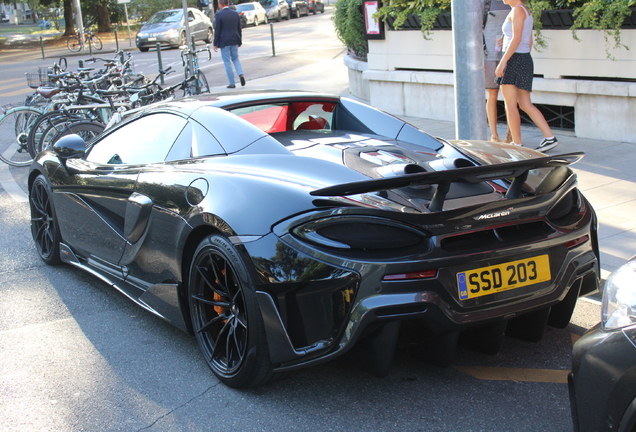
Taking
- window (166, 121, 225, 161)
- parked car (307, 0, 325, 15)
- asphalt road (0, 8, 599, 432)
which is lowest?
asphalt road (0, 8, 599, 432)

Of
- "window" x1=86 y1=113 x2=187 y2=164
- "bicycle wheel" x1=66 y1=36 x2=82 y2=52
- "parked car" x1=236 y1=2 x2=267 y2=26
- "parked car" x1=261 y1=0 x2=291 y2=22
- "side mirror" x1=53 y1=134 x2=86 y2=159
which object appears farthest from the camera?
"parked car" x1=261 y1=0 x2=291 y2=22

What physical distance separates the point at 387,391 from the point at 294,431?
1.64 ft

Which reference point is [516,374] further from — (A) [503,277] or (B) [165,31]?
(B) [165,31]

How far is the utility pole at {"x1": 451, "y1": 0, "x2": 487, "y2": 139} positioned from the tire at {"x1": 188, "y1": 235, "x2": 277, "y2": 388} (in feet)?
10.0

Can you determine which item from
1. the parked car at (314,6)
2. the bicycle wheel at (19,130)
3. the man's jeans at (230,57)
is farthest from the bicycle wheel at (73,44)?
the bicycle wheel at (19,130)

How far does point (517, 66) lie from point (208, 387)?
528 centimetres

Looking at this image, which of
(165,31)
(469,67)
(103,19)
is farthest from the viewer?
(103,19)

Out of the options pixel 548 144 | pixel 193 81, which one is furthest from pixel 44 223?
pixel 193 81

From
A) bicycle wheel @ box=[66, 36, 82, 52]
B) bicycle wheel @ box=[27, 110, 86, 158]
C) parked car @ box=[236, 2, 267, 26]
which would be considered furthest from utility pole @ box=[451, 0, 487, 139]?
parked car @ box=[236, 2, 267, 26]

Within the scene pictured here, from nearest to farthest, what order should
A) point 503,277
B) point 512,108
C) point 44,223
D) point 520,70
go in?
point 503,277 < point 44,223 < point 520,70 < point 512,108

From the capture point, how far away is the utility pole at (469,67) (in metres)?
5.53

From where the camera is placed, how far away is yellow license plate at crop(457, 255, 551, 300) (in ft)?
9.17

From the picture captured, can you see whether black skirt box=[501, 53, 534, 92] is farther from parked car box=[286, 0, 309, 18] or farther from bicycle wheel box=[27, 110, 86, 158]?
parked car box=[286, 0, 309, 18]

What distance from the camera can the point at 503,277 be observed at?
113 inches
